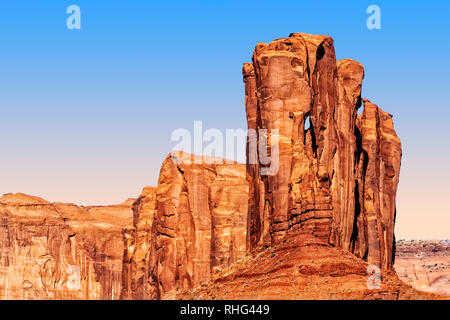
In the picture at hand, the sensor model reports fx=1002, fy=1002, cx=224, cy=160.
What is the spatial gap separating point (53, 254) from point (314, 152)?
388 ft

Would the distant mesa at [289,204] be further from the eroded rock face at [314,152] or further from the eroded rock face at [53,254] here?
the eroded rock face at [53,254]

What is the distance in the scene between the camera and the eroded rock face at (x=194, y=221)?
397 ft

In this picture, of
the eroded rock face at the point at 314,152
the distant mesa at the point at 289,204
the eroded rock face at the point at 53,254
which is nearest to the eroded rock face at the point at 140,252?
the distant mesa at the point at 289,204

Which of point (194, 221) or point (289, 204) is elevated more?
point (289, 204)

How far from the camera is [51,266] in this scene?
189250mm

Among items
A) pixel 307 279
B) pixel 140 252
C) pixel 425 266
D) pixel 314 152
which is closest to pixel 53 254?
pixel 140 252

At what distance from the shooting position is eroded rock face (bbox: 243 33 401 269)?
239 feet

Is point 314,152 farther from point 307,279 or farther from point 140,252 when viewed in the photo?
point 140,252

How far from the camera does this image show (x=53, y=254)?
627ft

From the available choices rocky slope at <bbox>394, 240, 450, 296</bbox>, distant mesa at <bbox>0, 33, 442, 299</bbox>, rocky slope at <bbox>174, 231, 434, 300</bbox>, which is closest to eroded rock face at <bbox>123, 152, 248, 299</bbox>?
distant mesa at <bbox>0, 33, 442, 299</bbox>

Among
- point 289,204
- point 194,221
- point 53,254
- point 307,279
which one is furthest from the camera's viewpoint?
point 53,254
